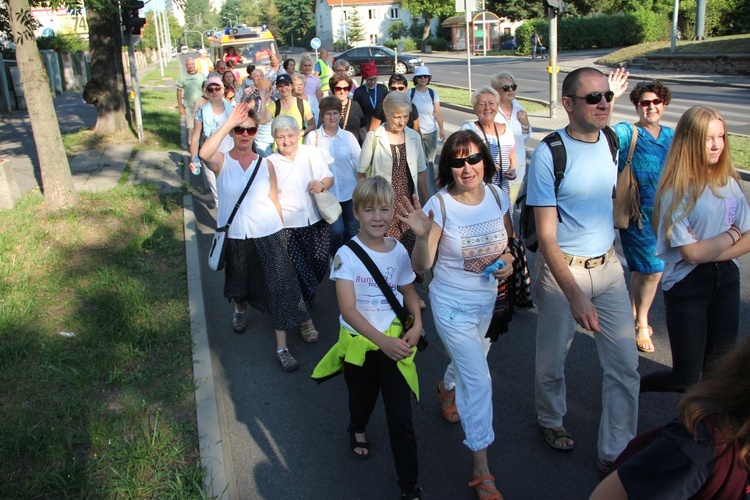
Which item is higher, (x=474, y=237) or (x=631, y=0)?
(x=631, y=0)

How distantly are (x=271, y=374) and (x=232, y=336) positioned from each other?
0.88 meters

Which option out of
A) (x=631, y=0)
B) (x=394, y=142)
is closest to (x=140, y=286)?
(x=394, y=142)

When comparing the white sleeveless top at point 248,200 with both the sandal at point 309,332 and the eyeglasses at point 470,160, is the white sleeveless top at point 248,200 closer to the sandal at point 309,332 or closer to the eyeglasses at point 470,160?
the sandal at point 309,332

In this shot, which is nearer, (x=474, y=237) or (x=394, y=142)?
(x=474, y=237)

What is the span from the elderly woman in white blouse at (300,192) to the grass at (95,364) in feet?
3.52

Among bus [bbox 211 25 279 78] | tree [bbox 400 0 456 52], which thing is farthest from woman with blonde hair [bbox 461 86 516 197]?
tree [bbox 400 0 456 52]

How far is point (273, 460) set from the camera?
400 cm

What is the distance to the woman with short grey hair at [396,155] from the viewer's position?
5730mm

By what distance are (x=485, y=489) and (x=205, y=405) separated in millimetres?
1902

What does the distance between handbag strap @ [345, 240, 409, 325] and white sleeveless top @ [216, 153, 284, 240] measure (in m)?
1.91

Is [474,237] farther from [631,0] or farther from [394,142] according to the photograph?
[631,0]

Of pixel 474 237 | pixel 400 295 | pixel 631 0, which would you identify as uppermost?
pixel 631 0

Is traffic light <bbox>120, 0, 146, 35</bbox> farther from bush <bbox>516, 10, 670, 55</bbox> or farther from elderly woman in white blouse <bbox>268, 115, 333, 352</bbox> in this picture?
bush <bbox>516, 10, 670, 55</bbox>

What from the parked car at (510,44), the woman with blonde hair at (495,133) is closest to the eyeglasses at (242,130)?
the woman with blonde hair at (495,133)
